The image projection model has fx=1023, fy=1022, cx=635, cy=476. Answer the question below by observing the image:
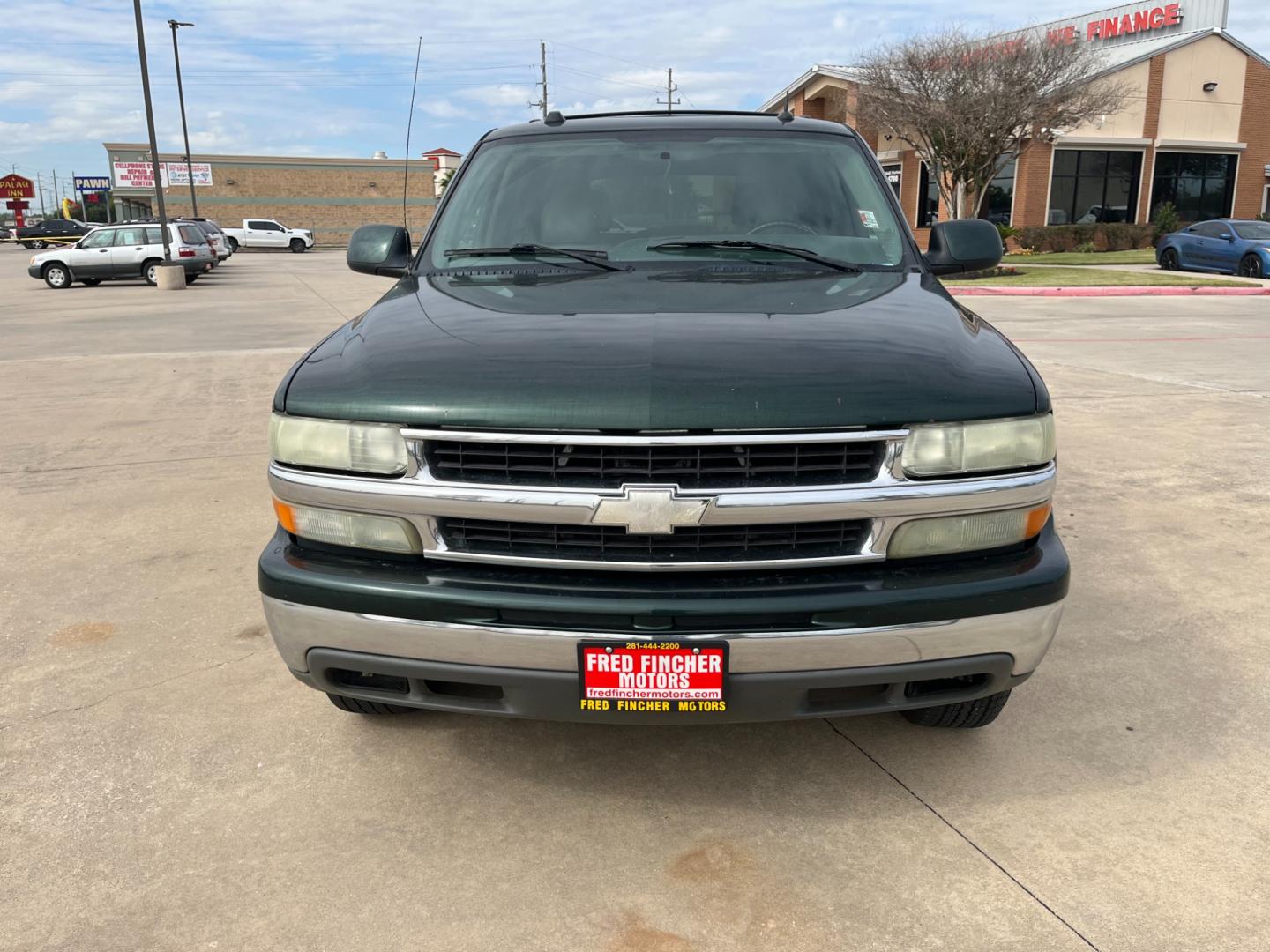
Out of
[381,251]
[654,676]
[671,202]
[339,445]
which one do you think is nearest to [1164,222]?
[671,202]

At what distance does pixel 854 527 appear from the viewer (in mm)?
2377

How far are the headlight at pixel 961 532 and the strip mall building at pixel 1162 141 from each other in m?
33.9

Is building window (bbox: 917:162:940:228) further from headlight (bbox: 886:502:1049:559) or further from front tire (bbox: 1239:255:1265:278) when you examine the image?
headlight (bbox: 886:502:1049:559)

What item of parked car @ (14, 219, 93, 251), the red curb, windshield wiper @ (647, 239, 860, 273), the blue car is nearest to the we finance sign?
the blue car

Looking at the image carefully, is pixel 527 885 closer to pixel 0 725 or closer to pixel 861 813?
pixel 861 813

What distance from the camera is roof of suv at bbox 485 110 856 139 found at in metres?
3.96

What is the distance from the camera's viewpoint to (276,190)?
2598 inches

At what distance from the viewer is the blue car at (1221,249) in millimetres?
23188

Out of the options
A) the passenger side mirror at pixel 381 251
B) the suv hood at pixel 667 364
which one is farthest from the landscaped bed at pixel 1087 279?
the suv hood at pixel 667 364

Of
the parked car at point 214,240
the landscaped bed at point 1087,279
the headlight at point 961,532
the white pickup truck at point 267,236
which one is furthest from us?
the white pickup truck at point 267,236

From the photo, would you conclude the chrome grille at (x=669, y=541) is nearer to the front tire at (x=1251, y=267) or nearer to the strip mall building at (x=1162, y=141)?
the front tire at (x=1251, y=267)

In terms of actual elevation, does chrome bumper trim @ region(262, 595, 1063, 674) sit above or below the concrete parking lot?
above

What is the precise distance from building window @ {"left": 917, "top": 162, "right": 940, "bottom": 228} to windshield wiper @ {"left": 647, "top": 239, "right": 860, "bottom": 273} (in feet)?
120

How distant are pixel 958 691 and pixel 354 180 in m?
71.4
